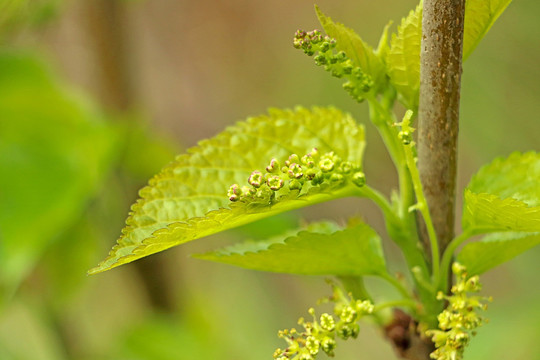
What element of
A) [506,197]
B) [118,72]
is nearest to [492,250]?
[506,197]

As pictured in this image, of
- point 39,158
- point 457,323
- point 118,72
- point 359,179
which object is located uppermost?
point 118,72

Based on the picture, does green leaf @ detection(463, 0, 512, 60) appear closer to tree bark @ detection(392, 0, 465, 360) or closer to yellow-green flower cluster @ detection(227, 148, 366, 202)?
tree bark @ detection(392, 0, 465, 360)

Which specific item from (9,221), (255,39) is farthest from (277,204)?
(255,39)

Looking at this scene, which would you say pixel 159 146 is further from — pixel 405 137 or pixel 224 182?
pixel 405 137

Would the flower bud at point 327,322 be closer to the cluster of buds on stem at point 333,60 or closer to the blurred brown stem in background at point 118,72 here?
the cluster of buds on stem at point 333,60

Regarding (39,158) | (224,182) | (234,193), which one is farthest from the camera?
(39,158)

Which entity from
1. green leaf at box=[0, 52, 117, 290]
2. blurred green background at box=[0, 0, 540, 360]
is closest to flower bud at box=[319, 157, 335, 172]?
blurred green background at box=[0, 0, 540, 360]

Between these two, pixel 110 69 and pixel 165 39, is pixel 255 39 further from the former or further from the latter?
pixel 110 69
